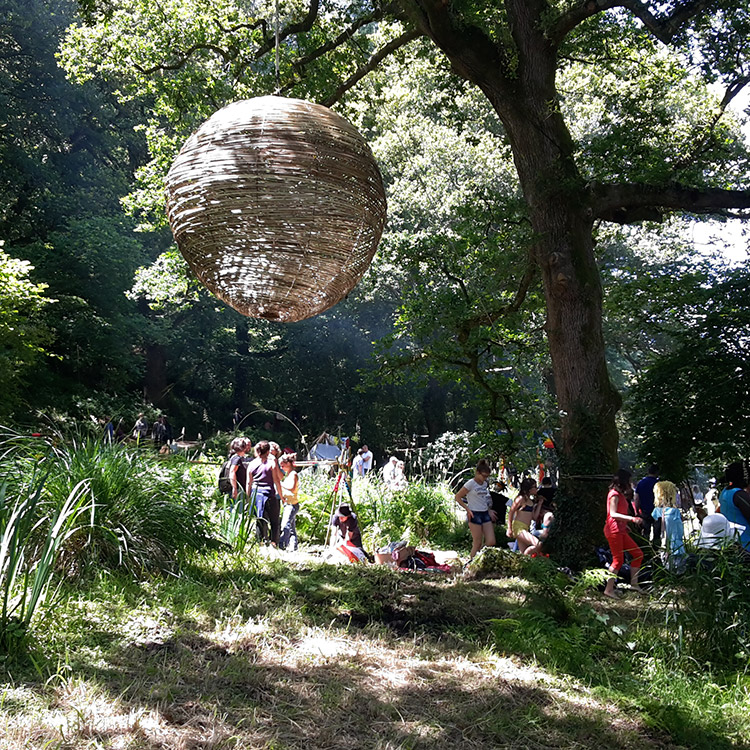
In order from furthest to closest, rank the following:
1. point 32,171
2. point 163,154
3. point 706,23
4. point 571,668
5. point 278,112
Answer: point 32,171 < point 163,154 < point 706,23 < point 571,668 < point 278,112

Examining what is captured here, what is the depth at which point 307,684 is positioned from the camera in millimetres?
3898

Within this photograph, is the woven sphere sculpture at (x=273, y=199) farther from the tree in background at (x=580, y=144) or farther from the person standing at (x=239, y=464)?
the tree in background at (x=580, y=144)

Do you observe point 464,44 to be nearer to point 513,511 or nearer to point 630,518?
point 630,518

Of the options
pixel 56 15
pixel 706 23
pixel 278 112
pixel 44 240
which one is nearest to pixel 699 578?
pixel 278 112

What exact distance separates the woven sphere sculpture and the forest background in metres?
3.42

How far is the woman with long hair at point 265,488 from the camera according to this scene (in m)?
8.26

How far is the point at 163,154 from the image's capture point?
1321 cm

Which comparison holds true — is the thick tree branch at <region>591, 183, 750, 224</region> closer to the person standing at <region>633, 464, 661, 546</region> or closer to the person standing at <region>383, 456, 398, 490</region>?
the person standing at <region>633, 464, 661, 546</region>

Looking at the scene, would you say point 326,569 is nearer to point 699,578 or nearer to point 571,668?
point 571,668

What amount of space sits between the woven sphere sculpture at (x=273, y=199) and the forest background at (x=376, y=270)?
3.42 m

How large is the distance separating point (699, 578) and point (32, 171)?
25.9m

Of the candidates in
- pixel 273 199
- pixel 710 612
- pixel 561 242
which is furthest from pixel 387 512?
pixel 273 199

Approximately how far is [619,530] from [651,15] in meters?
5.53

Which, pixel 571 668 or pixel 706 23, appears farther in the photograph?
pixel 706 23
